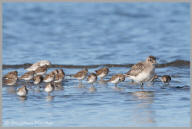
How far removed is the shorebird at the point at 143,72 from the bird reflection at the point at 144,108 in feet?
3.23

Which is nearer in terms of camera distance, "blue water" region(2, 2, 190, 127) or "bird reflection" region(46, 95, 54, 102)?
"blue water" region(2, 2, 190, 127)

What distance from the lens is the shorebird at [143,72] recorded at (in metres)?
12.7

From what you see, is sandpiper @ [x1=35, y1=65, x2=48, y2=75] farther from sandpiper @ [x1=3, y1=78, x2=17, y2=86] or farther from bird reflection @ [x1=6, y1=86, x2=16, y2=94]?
bird reflection @ [x1=6, y1=86, x2=16, y2=94]

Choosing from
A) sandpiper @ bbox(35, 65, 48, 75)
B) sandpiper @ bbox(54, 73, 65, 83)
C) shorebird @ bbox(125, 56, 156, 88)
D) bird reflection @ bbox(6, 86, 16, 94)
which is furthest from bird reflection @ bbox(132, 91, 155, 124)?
sandpiper @ bbox(35, 65, 48, 75)

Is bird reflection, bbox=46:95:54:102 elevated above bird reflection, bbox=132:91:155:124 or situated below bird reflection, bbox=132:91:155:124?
above

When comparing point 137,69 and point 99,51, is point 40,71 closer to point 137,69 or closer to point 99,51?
point 137,69

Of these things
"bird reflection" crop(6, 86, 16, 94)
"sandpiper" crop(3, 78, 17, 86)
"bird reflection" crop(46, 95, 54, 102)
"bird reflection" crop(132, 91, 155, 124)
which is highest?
"sandpiper" crop(3, 78, 17, 86)

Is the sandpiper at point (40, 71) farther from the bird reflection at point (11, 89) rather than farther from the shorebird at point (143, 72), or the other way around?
the shorebird at point (143, 72)

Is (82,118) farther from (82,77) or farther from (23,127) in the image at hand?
(82,77)

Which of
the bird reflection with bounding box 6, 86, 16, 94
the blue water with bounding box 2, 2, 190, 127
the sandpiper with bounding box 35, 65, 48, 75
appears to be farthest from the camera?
the sandpiper with bounding box 35, 65, 48, 75

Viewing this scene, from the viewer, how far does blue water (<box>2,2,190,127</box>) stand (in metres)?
9.27

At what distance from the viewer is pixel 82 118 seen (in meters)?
9.04

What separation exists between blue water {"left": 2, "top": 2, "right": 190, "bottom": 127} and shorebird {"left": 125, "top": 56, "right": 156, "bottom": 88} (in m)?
0.30

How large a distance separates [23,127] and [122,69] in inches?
310
